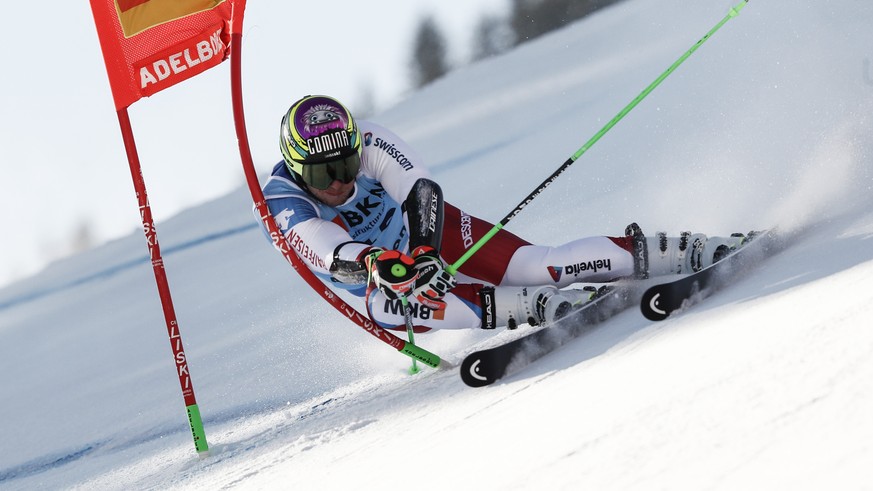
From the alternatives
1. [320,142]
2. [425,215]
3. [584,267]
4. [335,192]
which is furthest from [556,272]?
[320,142]

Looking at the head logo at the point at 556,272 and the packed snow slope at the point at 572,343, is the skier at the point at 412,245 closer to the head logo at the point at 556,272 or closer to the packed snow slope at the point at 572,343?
the head logo at the point at 556,272

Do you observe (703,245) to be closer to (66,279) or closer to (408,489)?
(408,489)

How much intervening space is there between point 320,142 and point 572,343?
1.43 metres

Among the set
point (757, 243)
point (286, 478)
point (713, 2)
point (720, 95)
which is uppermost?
point (713, 2)

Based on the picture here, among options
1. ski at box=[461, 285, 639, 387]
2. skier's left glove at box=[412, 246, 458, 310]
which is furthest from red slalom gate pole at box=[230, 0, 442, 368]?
ski at box=[461, 285, 639, 387]

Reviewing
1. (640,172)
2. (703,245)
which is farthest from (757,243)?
(640,172)

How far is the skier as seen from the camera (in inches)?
183

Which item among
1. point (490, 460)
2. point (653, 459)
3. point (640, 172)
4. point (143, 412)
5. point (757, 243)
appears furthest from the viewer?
point (640, 172)

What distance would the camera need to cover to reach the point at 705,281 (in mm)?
4227

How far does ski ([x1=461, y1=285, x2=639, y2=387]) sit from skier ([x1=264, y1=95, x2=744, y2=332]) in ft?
0.33

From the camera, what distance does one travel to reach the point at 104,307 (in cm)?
1132

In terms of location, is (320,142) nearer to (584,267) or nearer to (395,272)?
(395,272)

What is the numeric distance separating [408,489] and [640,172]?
6.26 meters

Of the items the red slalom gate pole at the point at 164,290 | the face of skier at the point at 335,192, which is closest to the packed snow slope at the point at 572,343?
the red slalom gate pole at the point at 164,290
